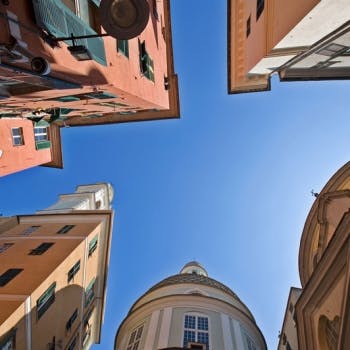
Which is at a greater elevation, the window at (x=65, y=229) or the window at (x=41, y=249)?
the window at (x=65, y=229)

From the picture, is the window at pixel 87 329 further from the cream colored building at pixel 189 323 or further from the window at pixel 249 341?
the window at pixel 249 341

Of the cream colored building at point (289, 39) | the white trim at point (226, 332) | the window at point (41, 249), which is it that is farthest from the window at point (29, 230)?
the cream colored building at point (289, 39)

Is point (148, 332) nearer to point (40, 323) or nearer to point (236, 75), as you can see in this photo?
point (40, 323)

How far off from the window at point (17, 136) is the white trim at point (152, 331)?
16020 mm

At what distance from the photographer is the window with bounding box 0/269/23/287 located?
1315 cm

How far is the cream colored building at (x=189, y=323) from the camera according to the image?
18781mm

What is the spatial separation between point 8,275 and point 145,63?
1271cm

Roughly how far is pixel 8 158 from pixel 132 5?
54.4ft

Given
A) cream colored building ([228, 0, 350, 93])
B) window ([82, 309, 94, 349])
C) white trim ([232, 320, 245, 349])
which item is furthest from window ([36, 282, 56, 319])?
cream colored building ([228, 0, 350, 93])

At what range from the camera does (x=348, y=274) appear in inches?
364

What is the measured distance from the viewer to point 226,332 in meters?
19.8

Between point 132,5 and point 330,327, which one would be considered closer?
Answer: point 132,5

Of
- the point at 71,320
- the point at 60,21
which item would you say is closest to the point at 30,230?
the point at 71,320

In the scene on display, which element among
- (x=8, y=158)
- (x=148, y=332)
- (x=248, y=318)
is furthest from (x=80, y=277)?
(x=248, y=318)
